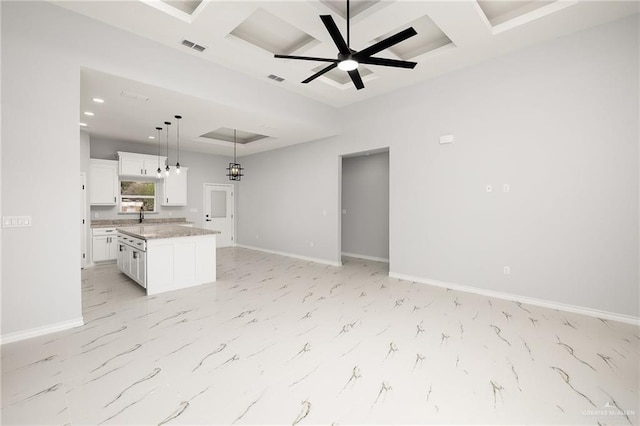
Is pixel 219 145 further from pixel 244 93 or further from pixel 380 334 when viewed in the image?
pixel 380 334

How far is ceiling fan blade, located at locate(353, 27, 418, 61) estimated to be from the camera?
2376mm

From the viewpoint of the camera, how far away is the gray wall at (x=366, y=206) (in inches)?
275

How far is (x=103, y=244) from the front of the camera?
6367 millimetres

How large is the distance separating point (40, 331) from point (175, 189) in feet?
17.1

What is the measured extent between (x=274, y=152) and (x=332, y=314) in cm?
562

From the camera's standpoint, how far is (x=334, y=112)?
6160mm

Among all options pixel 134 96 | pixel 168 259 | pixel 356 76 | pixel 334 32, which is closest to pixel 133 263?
pixel 168 259

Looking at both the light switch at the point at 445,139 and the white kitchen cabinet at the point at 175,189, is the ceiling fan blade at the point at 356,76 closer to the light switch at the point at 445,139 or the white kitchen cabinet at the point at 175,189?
the light switch at the point at 445,139

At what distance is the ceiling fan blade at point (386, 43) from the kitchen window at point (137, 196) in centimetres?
698

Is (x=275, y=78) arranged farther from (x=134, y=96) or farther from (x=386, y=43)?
(x=386, y=43)

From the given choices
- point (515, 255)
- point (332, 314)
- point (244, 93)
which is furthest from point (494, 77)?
point (332, 314)

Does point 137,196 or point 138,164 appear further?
point 137,196

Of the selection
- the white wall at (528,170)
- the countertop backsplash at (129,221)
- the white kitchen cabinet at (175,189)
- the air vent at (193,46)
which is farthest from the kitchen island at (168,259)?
the white wall at (528,170)

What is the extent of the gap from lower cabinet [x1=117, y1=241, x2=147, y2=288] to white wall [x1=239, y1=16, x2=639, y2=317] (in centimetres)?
427
